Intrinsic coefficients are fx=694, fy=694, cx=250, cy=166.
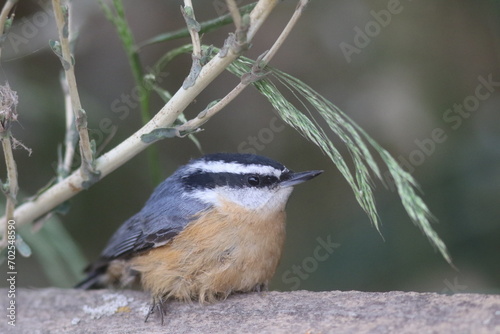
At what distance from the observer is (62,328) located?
10.6ft

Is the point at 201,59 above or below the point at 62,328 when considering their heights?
above

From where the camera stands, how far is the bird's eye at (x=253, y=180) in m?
3.23

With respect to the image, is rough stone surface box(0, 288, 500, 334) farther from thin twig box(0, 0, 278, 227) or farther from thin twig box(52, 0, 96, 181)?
thin twig box(52, 0, 96, 181)

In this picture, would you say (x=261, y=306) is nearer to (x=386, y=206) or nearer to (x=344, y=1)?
(x=386, y=206)

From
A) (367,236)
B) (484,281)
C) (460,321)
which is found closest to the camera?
(460,321)

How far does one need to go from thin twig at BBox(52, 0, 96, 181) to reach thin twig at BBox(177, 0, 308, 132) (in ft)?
1.26

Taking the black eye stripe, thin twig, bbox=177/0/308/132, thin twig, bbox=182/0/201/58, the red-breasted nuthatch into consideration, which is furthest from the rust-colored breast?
thin twig, bbox=182/0/201/58

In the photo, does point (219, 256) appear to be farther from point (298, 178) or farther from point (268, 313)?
point (298, 178)

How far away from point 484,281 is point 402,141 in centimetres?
139

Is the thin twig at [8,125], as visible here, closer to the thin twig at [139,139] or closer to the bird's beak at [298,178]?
the thin twig at [139,139]

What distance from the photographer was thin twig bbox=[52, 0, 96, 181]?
94.3 inches

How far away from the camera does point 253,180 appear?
3232 mm

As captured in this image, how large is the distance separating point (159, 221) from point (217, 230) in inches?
12.9

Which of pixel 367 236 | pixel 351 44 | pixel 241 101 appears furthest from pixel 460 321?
pixel 241 101
